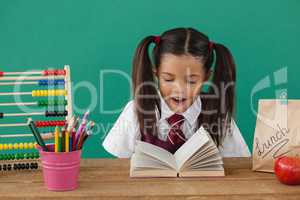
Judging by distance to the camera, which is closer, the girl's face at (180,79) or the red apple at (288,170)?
the red apple at (288,170)

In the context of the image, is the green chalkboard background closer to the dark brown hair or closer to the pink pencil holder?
the dark brown hair

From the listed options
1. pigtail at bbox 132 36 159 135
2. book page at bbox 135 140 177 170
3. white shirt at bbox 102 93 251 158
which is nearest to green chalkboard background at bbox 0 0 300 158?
white shirt at bbox 102 93 251 158

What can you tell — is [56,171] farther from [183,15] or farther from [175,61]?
[183,15]

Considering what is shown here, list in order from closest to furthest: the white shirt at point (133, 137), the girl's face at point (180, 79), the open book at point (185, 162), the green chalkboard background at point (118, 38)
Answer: the open book at point (185, 162)
the girl's face at point (180, 79)
the white shirt at point (133, 137)
the green chalkboard background at point (118, 38)

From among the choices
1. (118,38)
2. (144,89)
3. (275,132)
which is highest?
(118,38)

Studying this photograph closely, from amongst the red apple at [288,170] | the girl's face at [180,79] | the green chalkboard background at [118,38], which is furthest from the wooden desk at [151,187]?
the green chalkboard background at [118,38]

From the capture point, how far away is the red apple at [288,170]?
1.25m

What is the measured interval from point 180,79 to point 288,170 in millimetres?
594

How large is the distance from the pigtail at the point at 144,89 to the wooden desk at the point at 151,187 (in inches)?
13.7

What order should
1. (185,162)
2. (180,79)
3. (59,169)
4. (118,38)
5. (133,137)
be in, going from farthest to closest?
(118,38) → (133,137) → (180,79) → (185,162) → (59,169)

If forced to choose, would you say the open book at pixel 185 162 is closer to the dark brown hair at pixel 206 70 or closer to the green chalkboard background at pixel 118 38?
the dark brown hair at pixel 206 70

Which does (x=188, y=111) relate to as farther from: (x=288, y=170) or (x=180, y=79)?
(x=288, y=170)

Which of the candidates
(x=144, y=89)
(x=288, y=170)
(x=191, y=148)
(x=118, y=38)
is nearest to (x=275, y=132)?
(x=288, y=170)

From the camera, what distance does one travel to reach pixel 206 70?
5.69 ft
